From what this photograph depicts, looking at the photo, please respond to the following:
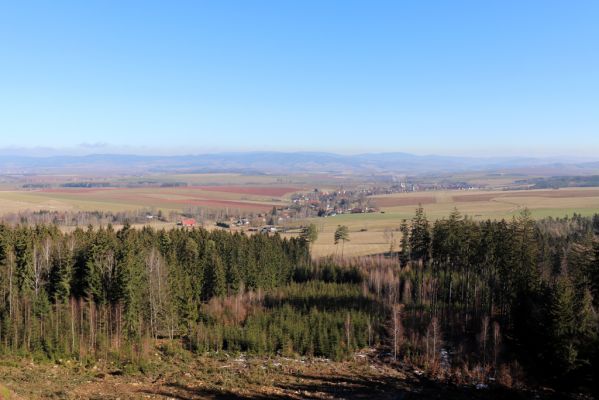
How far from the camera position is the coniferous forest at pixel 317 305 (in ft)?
93.9

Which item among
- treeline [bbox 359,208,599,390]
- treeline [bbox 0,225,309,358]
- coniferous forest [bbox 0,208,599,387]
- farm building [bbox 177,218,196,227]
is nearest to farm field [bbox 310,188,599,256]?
treeline [bbox 359,208,599,390]

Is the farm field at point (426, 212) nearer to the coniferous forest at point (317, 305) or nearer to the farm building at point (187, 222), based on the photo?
the coniferous forest at point (317, 305)

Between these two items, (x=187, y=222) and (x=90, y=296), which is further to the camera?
(x=187, y=222)

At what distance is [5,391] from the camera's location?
61.1 feet

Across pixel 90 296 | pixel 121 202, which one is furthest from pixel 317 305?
pixel 121 202

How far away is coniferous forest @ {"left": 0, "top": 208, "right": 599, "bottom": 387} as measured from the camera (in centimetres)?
2862

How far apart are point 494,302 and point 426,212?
84.8 metres

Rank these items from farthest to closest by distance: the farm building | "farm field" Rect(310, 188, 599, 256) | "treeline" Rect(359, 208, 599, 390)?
1. the farm building
2. "farm field" Rect(310, 188, 599, 256)
3. "treeline" Rect(359, 208, 599, 390)

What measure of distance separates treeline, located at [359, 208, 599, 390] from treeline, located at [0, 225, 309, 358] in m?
18.7

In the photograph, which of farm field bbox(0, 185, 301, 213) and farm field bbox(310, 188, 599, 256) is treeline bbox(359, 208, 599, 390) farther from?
farm field bbox(0, 185, 301, 213)

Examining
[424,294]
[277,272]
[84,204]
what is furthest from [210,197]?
[424,294]

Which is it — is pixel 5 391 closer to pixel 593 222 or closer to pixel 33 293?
pixel 33 293

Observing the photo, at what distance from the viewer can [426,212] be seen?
4833 inches

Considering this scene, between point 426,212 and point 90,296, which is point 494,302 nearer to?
point 90,296
